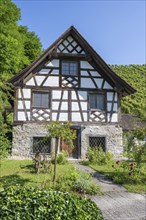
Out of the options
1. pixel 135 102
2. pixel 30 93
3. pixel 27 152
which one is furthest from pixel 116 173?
pixel 135 102

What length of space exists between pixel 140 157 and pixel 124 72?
43497 millimetres

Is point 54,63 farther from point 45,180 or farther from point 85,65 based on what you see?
point 45,180

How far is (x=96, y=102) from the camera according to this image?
1903 cm

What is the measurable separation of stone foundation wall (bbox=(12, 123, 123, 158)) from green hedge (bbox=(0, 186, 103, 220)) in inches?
509

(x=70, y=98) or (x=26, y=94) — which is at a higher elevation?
(x=26, y=94)

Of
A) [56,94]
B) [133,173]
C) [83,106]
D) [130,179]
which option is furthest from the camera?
[83,106]

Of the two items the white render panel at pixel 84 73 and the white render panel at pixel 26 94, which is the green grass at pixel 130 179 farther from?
the white render panel at pixel 84 73

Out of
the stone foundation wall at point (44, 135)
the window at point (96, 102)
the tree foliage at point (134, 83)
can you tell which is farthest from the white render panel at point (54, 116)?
the tree foliage at point (134, 83)

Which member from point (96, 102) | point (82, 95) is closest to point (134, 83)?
point (96, 102)

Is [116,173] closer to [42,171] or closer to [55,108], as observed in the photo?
[42,171]

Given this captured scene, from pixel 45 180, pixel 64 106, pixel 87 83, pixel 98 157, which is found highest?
pixel 87 83

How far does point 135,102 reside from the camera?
36.3 meters

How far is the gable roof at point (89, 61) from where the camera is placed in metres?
17.7

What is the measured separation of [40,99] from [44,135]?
2.74 metres
